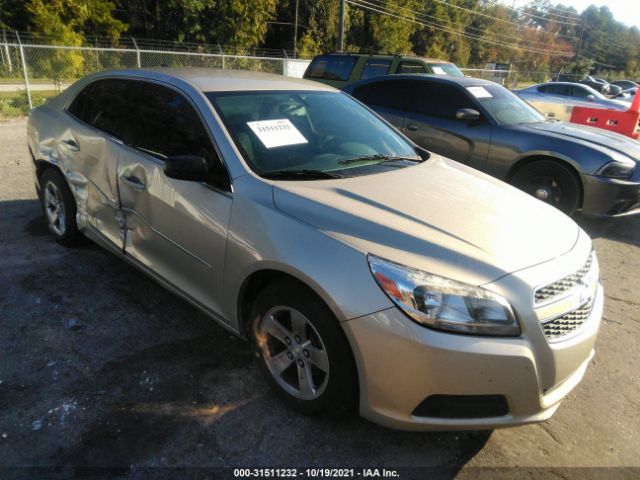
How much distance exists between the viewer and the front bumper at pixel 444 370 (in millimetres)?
1957

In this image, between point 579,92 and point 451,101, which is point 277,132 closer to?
point 451,101

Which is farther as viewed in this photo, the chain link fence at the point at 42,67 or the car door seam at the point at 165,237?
the chain link fence at the point at 42,67

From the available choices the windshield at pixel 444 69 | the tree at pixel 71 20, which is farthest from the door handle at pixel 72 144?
the tree at pixel 71 20

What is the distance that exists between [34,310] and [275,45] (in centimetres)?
3856

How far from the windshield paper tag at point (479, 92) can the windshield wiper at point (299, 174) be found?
419 centimetres

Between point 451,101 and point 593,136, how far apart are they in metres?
1.73

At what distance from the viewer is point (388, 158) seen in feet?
10.8

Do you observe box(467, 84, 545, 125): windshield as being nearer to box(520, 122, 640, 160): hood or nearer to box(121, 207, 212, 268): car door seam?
box(520, 122, 640, 160): hood

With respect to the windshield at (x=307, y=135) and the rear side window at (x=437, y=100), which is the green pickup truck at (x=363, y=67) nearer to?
the rear side window at (x=437, y=100)

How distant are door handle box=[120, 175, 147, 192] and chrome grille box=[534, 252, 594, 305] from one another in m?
2.36

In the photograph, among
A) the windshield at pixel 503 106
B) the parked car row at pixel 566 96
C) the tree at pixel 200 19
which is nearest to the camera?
the windshield at pixel 503 106

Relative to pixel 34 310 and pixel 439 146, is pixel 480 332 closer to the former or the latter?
pixel 34 310

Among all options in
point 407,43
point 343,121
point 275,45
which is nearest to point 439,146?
point 343,121

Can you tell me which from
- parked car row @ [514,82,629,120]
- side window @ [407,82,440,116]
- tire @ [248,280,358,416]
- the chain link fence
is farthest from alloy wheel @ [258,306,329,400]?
parked car row @ [514,82,629,120]
